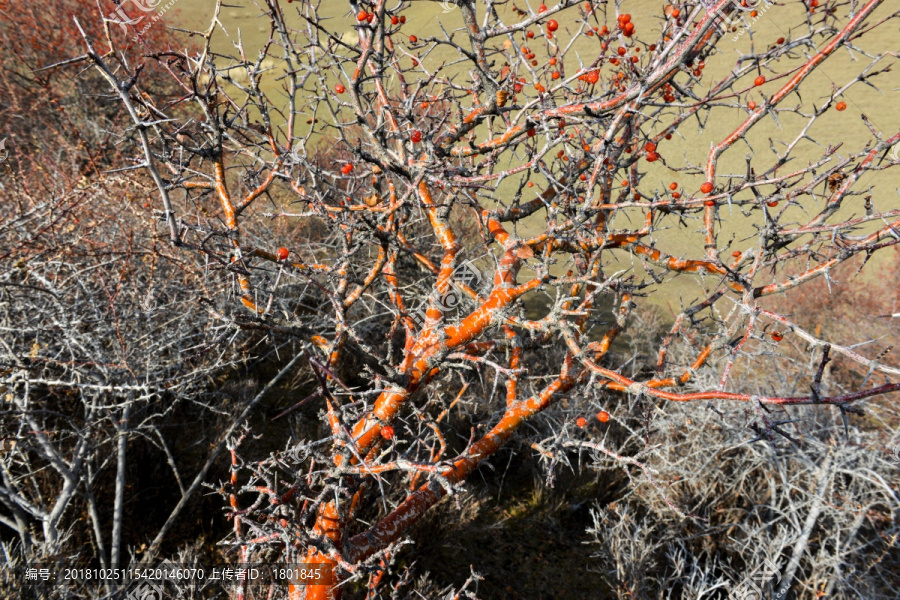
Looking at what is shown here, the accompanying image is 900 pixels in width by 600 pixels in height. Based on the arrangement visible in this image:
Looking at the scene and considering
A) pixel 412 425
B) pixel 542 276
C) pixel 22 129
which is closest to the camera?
pixel 542 276

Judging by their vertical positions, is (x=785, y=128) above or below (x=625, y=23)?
below

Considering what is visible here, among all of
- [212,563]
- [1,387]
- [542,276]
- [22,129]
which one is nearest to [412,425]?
[212,563]

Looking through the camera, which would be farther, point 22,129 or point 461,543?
point 22,129

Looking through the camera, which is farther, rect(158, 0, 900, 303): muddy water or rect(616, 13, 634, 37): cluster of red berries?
rect(158, 0, 900, 303): muddy water

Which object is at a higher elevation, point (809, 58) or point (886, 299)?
point (809, 58)

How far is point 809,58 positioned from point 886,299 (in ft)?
27.2

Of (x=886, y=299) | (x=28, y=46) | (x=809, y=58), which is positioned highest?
(x=28, y=46)

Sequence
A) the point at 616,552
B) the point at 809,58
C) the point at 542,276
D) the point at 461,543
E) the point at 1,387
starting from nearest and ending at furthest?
the point at 542,276, the point at 809,58, the point at 1,387, the point at 616,552, the point at 461,543

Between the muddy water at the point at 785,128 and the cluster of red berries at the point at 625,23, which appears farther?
the muddy water at the point at 785,128

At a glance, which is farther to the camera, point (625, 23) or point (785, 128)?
point (785, 128)

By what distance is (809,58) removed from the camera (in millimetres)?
1841

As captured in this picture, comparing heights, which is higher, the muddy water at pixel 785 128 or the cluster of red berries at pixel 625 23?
the cluster of red berries at pixel 625 23

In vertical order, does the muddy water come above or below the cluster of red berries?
below

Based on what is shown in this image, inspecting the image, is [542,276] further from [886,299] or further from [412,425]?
[886,299]
